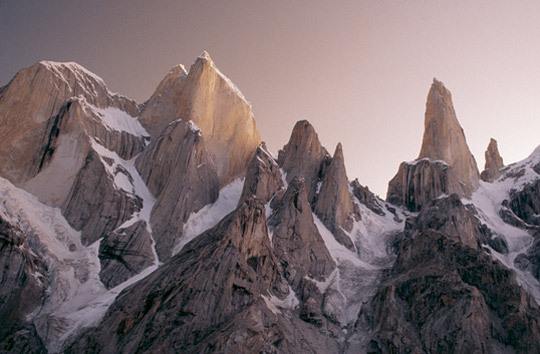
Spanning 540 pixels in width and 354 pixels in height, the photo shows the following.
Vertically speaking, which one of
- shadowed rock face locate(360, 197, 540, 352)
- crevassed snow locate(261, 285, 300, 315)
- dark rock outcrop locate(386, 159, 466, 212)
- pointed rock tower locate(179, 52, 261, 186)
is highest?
pointed rock tower locate(179, 52, 261, 186)

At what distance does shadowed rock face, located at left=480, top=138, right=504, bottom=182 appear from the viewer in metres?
102

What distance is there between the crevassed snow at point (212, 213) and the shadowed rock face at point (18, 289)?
1636cm

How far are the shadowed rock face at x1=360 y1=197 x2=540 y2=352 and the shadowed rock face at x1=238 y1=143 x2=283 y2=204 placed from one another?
20.7 metres

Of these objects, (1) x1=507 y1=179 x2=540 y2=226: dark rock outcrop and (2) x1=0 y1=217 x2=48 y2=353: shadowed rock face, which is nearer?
(2) x1=0 y1=217 x2=48 y2=353: shadowed rock face

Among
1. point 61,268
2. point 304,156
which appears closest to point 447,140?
point 304,156

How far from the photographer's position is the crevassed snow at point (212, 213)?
227ft

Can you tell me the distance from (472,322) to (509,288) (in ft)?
24.9

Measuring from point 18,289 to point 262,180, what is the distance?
1333 inches

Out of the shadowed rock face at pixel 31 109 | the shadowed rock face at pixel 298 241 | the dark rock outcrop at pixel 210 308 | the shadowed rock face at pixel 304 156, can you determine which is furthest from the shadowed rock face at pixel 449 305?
the shadowed rock face at pixel 31 109

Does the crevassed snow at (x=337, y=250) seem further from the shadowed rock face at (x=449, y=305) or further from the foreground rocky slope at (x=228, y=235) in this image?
the shadowed rock face at (x=449, y=305)

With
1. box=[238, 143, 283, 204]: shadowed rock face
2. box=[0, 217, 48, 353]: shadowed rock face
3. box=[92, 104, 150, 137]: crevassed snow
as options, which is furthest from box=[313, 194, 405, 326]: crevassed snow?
box=[92, 104, 150, 137]: crevassed snow

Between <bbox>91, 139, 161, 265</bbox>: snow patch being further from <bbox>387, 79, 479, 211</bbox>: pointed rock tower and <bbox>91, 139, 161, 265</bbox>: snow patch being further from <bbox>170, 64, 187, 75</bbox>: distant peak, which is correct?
<bbox>387, 79, 479, 211</bbox>: pointed rock tower

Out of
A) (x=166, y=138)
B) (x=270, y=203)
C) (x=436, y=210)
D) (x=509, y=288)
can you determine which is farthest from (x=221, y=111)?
(x=509, y=288)

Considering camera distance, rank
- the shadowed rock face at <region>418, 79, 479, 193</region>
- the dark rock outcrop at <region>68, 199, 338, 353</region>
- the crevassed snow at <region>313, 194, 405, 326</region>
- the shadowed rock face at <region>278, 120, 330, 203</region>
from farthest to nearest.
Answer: the shadowed rock face at <region>418, 79, 479, 193</region> → the shadowed rock face at <region>278, 120, 330, 203</region> → the crevassed snow at <region>313, 194, 405, 326</region> → the dark rock outcrop at <region>68, 199, 338, 353</region>
